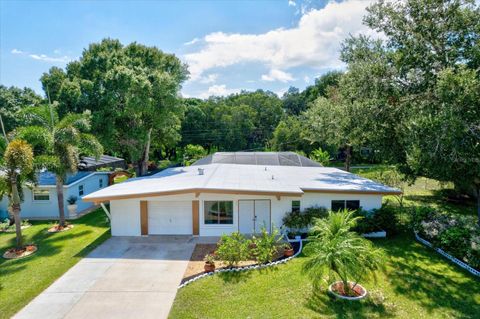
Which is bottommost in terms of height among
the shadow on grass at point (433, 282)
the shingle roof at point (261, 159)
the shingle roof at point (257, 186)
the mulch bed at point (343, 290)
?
the shadow on grass at point (433, 282)

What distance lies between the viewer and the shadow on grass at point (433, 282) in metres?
8.65

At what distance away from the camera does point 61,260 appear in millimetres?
11969

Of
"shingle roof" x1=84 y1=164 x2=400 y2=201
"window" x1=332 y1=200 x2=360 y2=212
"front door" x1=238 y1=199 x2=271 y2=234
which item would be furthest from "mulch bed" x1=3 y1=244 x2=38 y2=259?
"window" x1=332 y1=200 x2=360 y2=212

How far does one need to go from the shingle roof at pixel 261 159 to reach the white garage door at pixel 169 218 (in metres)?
9.85

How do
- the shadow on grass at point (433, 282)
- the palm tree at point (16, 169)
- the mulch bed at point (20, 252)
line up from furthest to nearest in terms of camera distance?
1. the mulch bed at point (20, 252)
2. the palm tree at point (16, 169)
3. the shadow on grass at point (433, 282)

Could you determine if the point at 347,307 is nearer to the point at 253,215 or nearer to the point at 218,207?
the point at 253,215

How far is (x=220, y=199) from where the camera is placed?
47.3ft

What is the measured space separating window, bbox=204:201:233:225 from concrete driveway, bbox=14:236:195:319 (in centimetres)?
146

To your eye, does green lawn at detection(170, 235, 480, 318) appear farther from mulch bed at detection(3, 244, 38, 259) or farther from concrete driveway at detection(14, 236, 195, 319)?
mulch bed at detection(3, 244, 38, 259)

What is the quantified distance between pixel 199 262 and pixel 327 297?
16.6 ft

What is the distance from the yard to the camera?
8172mm

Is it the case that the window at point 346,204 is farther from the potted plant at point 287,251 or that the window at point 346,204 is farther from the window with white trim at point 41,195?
the window with white trim at point 41,195

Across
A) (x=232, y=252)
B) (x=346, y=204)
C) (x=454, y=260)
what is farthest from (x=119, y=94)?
(x=454, y=260)

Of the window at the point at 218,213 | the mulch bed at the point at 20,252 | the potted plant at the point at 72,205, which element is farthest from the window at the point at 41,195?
the window at the point at 218,213
